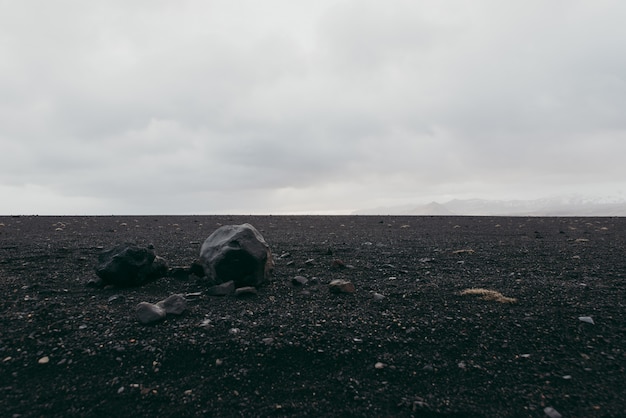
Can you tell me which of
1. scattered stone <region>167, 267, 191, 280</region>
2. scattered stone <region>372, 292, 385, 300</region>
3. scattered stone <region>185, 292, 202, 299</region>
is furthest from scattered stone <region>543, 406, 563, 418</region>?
scattered stone <region>167, 267, 191, 280</region>

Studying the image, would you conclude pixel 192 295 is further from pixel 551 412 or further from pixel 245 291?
pixel 551 412

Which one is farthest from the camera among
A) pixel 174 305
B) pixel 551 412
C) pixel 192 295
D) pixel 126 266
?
pixel 126 266

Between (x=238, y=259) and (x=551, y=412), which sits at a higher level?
(x=238, y=259)

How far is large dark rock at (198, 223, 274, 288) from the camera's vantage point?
7.70 metres

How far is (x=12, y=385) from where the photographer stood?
4340mm

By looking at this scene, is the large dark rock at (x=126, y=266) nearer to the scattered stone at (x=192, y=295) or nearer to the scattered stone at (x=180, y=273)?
the scattered stone at (x=180, y=273)

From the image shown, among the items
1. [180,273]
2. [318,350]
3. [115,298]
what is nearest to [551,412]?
[318,350]

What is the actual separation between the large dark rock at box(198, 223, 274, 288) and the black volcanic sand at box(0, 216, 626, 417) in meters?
0.44

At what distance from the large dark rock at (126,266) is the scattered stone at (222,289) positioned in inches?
68.4

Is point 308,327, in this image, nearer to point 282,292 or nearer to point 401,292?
point 282,292

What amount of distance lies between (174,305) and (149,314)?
0.48 meters

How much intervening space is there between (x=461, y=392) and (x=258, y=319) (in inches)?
126

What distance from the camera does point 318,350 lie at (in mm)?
5109

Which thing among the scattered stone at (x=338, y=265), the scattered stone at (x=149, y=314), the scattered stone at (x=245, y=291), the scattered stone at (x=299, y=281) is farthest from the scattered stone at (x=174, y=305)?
the scattered stone at (x=338, y=265)
